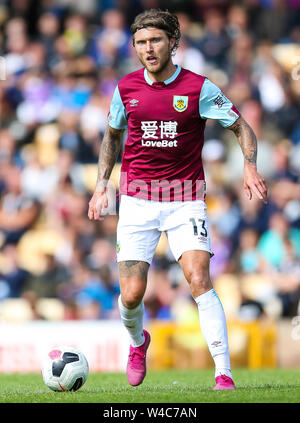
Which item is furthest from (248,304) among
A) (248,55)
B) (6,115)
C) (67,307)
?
(6,115)

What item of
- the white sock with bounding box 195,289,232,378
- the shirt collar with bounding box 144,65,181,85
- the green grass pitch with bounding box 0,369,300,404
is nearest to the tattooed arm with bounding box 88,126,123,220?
the shirt collar with bounding box 144,65,181,85

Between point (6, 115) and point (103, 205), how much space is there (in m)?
9.15

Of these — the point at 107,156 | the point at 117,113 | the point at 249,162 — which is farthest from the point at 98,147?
the point at 249,162

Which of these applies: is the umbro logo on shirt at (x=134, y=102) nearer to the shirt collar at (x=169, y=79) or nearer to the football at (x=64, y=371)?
the shirt collar at (x=169, y=79)

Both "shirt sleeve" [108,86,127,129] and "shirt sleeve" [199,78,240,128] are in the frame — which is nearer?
"shirt sleeve" [199,78,240,128]

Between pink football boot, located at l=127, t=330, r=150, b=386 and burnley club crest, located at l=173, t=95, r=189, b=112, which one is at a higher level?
burnley club crest, located at l=173, t=95, r=189, b=112

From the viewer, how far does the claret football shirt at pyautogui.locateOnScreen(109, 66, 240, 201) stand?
22.0 ft

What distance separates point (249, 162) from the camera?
6.61 m

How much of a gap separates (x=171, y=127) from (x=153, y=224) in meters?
0.74

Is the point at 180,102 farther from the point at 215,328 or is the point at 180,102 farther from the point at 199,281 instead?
the point at 215,328

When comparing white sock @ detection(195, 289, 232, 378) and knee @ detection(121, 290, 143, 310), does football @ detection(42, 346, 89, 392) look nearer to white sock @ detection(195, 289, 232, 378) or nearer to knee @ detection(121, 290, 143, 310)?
knee @ detection(121, 290, 143, 310)

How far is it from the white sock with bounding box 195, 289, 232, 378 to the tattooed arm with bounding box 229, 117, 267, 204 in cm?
77

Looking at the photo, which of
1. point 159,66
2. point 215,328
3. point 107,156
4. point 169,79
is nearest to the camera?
point 215,328

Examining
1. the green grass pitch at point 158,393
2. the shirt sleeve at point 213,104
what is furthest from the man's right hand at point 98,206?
the green grass pitch at point 158,393
